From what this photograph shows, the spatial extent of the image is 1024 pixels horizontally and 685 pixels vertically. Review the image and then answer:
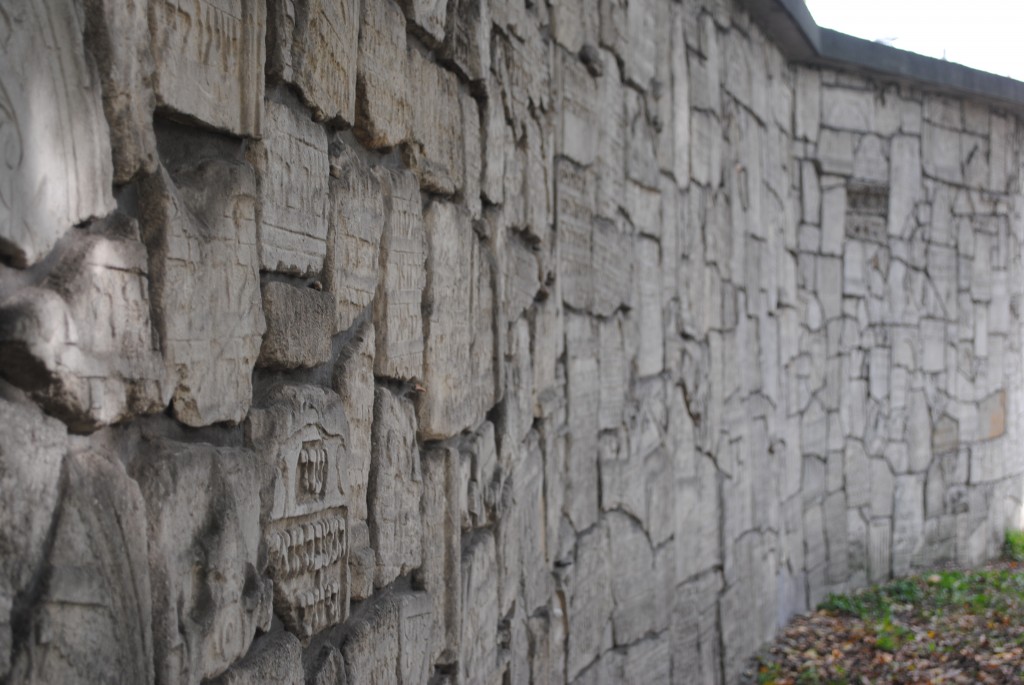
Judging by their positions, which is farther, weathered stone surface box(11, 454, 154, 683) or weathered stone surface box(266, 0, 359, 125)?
weathered stone surface box(266, 0, 359, 125)

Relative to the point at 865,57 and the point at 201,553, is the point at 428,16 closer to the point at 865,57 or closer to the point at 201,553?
the point at 201,553

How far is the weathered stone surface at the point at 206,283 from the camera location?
1.18 metres

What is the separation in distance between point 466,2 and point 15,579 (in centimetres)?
177

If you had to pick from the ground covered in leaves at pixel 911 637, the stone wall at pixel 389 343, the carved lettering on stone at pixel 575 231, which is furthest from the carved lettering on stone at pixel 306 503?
the ground covered in leaves at pixel 911 637

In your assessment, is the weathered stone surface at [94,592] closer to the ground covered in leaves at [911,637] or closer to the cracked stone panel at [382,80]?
the cracked stone panel at [382,80]

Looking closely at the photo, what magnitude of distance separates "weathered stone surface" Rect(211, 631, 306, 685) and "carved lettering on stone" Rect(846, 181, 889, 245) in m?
6.50

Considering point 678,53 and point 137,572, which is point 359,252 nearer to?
point 137,572

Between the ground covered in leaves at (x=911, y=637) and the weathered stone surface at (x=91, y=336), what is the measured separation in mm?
4529

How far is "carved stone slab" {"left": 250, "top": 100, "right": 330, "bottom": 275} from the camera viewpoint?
1.44m

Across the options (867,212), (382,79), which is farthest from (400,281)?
(867,212)

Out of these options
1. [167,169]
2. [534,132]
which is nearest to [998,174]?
[534,132]

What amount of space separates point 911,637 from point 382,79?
16.2 ft

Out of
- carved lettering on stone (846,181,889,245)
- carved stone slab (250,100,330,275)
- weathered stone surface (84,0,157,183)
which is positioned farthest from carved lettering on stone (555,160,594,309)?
carved lettering on stone (846,181,889,245)

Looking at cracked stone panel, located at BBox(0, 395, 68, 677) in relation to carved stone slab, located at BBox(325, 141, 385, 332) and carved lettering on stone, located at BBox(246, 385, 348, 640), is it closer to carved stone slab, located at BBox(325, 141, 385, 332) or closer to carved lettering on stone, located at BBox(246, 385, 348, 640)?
carved lettering on stone, located at BBox(246, 385, 348, 640)
